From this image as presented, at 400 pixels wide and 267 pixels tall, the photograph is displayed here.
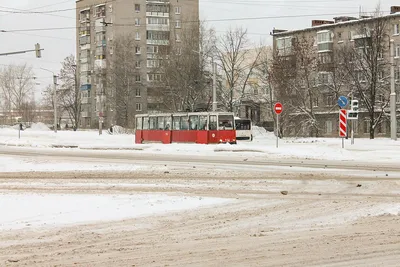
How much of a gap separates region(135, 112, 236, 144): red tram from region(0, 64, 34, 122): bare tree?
240ft

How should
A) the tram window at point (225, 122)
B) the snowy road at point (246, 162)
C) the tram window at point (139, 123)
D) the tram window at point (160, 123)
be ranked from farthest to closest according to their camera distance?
the tram window at point (139, 123)
the tram window at point (160, 123)
the tram window at point (225, 122)
the snowy road at point (246, 162)

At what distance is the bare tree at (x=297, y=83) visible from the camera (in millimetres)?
63469

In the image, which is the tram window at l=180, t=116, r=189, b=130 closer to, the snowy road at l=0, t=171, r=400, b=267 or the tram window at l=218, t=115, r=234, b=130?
the tram window at l=218, t=115, r=234, b=130

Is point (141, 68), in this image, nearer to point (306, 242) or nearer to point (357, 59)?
point (357, 59)

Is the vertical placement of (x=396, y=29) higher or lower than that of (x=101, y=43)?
lower

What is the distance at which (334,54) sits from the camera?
6981 cm

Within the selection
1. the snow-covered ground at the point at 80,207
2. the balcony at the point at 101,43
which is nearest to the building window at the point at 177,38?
the balcony at the point at 101,43

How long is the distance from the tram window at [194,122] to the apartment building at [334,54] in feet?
73.6

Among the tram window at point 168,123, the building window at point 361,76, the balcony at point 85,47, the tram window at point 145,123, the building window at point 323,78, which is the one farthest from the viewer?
the balcony at point 85,47

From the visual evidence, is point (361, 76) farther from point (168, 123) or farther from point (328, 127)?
point (168, 123)

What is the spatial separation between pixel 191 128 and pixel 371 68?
23053 millimetres

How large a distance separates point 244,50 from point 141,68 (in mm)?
30289

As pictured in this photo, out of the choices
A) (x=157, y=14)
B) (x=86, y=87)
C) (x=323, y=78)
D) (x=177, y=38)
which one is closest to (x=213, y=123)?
(x=323, y=78)

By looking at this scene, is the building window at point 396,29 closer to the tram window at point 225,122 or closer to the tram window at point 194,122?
the tram window at point 225,122
